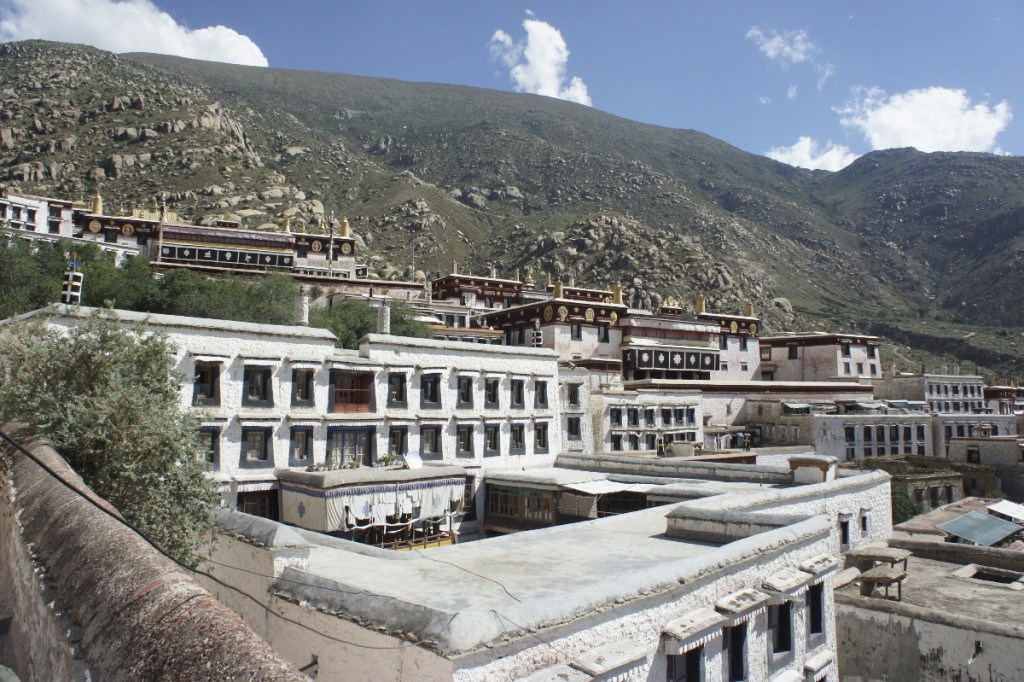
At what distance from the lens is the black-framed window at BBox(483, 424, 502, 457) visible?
29.1 meters

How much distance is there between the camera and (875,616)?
651 inches

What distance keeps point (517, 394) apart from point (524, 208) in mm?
136608

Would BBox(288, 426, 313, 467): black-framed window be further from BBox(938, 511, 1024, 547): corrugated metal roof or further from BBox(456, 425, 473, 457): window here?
BBox(938, 511, 1024, 547): corrugated metal roof

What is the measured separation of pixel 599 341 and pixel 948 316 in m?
124

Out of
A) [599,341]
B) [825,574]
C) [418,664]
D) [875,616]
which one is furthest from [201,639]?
[599,341]

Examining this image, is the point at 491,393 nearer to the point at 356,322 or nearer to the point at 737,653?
the point at 737,653

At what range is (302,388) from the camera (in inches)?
965

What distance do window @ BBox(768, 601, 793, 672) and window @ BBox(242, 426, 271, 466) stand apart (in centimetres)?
1673

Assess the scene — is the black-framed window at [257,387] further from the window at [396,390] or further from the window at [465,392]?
the window at [465,392]

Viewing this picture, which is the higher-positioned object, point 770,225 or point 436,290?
point 770,225

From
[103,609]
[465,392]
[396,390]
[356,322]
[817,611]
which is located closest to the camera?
[103,609]

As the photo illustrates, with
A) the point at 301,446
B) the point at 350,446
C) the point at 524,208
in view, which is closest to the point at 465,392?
the point at 350,446

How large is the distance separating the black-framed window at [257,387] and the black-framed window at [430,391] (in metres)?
6.07

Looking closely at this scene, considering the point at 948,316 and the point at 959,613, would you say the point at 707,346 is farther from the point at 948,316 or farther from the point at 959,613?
the point at 948,316
